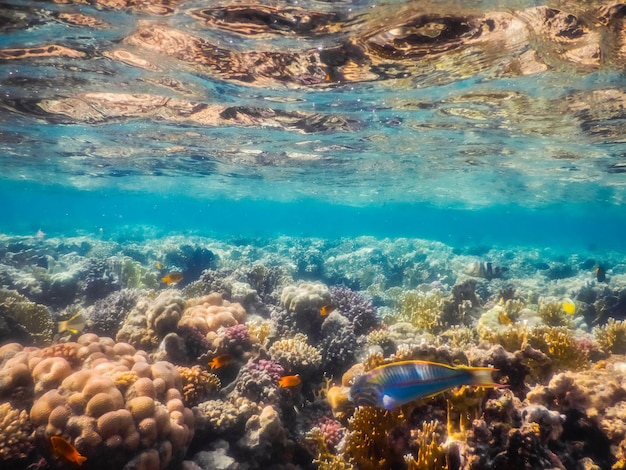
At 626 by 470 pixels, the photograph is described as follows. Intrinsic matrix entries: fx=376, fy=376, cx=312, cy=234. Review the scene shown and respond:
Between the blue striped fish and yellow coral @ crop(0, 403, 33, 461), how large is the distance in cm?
408

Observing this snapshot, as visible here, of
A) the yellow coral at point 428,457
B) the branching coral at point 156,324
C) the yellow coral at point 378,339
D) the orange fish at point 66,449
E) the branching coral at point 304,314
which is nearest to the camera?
the yellow coral at point 428,457

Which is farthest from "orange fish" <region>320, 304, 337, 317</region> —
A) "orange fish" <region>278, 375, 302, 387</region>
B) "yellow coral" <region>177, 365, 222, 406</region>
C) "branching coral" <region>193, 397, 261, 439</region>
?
"branching coral" <region>193, 397, 261, 439</region>

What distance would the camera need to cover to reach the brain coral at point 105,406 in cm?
446

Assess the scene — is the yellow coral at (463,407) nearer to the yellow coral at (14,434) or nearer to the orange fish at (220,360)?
the orange fish at (220,360)

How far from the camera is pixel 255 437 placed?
5418mm

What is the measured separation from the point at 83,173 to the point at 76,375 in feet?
112

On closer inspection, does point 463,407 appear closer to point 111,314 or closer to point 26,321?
point 111,314

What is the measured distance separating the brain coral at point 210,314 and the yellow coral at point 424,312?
4637 millimetres

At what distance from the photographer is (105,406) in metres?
4.60

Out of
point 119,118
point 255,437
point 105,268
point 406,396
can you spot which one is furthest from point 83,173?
point 406,396

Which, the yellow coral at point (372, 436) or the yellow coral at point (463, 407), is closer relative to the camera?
the yellow coral at point (463, 407)

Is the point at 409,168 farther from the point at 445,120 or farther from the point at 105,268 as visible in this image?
the point at 105,268

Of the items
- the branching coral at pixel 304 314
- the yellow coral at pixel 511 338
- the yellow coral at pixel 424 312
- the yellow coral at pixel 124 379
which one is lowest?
the yellow coral at pixel 424 312

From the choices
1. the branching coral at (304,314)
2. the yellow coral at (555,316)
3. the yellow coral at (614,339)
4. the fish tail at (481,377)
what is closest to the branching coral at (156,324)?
the branching coral at (304,314)
